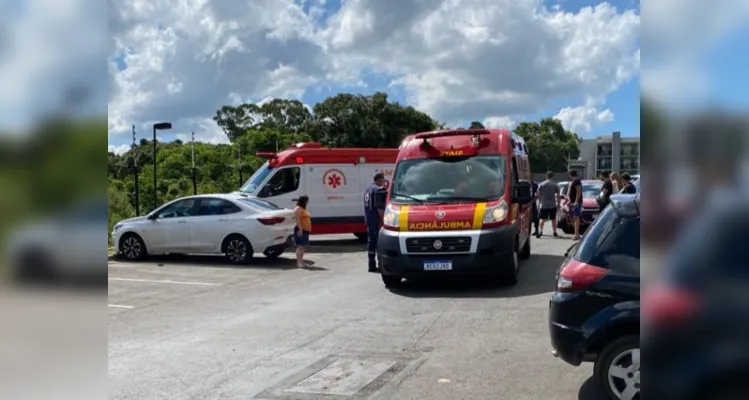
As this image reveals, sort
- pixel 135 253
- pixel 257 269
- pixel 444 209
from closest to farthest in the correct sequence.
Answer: pixel 444 209 < pixel 257 269 < pixel 135 253

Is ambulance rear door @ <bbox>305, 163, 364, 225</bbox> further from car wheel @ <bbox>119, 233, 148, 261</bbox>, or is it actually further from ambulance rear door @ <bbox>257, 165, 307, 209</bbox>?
car wheel @ <bbox>119, 233, 148, 261</bbox>

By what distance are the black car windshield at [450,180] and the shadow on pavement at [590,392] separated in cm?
506

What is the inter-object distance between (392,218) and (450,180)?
4.07 feet

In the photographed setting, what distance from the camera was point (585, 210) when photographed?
1867 centimetres

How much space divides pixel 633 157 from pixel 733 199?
0.20m

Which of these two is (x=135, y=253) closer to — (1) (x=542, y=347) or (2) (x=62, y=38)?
(1) (x=542, y=347)

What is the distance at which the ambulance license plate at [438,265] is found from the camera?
947cm

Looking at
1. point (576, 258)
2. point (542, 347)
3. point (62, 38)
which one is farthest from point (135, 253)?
point (62, 38)

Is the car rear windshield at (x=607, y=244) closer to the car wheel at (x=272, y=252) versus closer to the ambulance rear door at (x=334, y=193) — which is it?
the car wheel at (x=272, y=252)

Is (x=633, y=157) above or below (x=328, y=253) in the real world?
above

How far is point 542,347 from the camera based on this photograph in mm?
6418

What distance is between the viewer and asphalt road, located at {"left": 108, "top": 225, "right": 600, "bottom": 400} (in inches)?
210

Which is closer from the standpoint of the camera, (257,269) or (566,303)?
(566,303)

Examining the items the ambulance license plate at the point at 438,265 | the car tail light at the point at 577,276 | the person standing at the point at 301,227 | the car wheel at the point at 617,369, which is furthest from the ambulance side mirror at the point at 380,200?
the car wheel at the point at 617,369
